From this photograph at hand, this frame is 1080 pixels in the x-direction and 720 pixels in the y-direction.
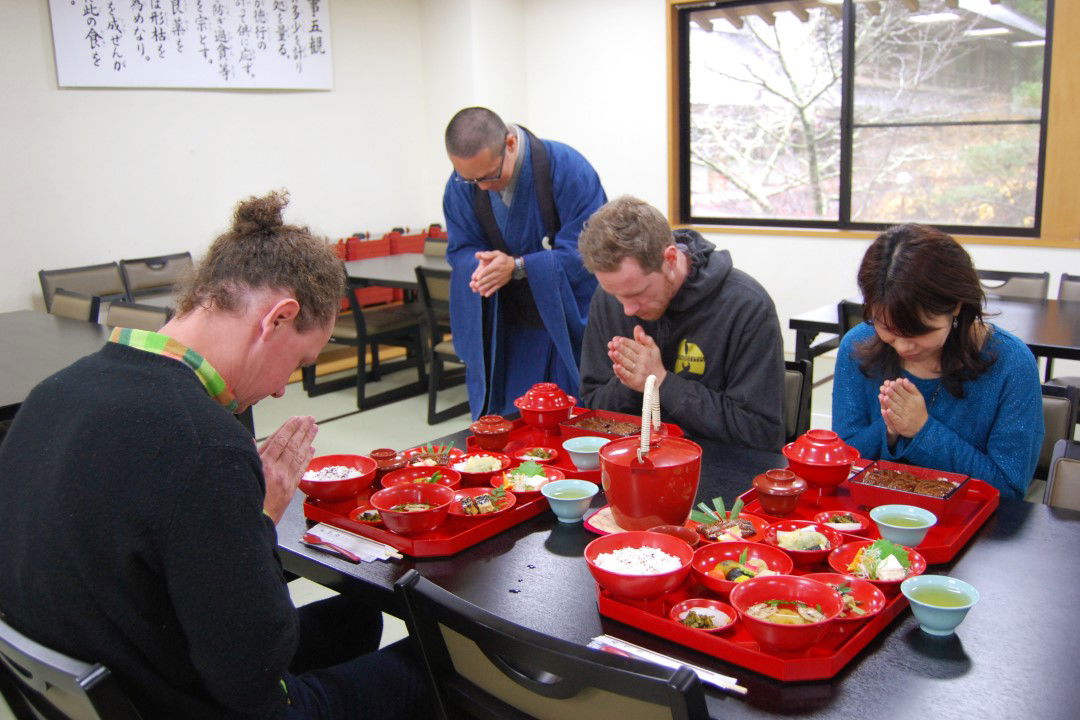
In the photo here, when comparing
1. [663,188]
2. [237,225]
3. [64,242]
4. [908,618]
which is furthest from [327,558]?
[663,188]

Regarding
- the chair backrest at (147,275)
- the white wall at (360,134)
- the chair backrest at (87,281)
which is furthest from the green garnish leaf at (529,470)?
the white wall at (360,134)

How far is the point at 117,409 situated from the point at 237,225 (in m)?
0.29

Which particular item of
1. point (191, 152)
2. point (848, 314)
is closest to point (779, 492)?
point (848, 314)

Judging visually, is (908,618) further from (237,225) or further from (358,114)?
→ (358,114)

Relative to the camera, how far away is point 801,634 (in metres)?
1.00

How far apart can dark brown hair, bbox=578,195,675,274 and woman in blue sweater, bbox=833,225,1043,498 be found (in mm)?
420

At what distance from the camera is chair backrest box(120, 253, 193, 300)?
4.73 meters

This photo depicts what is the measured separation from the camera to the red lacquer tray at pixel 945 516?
1.27 metres

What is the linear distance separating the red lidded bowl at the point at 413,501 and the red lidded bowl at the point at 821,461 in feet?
1.90

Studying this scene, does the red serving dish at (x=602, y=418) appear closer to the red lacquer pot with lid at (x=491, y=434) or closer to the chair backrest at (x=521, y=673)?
the red lacquer pot with lid at (x=491, y=434)

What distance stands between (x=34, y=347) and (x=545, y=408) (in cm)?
208

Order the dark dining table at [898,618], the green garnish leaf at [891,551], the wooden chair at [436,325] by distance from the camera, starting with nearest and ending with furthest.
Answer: the dark dining table at [898,618] → the green garnish leaf at [891,551] → the wooden chair at [436,325]

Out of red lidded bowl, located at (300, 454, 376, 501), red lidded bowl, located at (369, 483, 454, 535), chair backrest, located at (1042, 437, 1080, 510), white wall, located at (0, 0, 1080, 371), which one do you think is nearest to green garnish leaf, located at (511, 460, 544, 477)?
red lidded bowl, located at (369, 483, 454, 535)

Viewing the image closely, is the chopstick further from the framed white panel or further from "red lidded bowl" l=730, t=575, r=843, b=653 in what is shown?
the framed white panel
